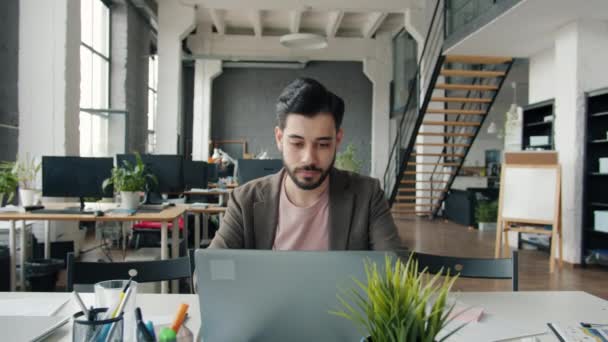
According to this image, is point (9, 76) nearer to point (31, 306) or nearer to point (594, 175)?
point (31, 306)

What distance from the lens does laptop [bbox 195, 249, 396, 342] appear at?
2.73ft

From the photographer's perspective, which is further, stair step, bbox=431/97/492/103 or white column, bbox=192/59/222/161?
white column, bbox=192/59/222/161

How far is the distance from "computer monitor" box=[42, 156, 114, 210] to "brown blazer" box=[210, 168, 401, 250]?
2492 millimetres

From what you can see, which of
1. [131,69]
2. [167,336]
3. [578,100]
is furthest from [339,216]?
[131,69]

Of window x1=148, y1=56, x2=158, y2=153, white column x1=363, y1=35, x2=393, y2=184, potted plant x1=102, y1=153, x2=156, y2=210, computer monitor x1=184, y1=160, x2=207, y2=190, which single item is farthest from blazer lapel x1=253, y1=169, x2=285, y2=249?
white column x1=363, y1=35, x2=393, y2=184

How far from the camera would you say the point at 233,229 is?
1.50m

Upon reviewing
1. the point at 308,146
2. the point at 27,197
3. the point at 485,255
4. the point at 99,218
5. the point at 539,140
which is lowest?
the point at 485,255

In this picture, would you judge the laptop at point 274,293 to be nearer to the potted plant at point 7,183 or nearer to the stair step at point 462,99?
the potted plant at point 7,183

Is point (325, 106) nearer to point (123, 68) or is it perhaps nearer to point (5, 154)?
point (5, 154)

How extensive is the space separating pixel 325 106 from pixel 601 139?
5.42 meters

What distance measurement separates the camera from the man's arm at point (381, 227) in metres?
1.48

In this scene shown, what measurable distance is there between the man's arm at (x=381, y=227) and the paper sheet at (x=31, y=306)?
96cm

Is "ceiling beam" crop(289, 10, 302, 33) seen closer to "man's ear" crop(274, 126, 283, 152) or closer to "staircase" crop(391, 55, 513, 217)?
"staircase" crop(391, 55, 513, 217)

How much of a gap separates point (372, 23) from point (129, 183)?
9.23 meters
